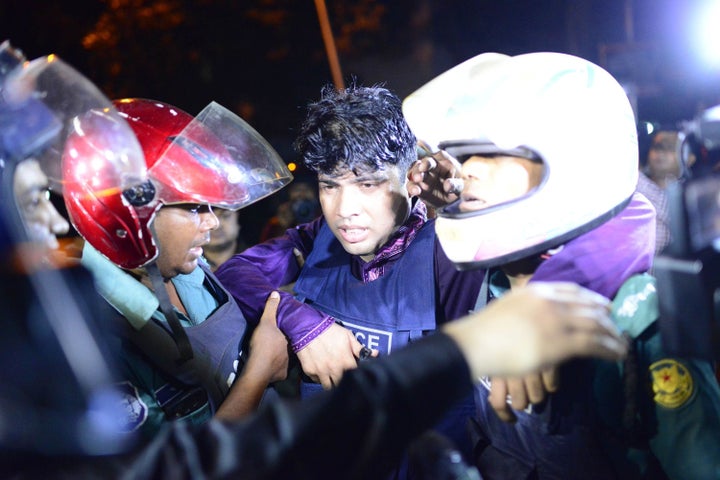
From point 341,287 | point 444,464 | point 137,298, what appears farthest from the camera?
point 341,287

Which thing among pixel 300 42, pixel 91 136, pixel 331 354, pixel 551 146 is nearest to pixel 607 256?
pixel 551 146

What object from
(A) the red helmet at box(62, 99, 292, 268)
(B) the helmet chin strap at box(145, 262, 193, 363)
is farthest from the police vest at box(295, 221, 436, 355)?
(B) the helmet chin strap at box(145, 262, 193, 363)

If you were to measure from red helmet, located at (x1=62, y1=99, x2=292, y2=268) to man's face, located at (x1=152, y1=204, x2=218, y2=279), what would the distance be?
0.28 feet

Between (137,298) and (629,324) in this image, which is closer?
(629,324)

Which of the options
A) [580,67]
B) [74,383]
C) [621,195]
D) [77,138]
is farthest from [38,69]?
[621,195]

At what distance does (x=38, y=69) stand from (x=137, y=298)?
1.00 meters

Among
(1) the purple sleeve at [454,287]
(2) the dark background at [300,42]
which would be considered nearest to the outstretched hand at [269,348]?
(1) the purple sleeve at [454,287]

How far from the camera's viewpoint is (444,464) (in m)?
1.25

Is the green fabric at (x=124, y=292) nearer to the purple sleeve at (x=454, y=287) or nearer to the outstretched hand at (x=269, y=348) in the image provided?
the outstretched hand at (x=269, y=348)

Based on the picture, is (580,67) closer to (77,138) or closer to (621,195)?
(621,195)

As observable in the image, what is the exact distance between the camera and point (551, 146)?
1845mm

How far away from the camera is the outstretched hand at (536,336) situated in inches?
50.8

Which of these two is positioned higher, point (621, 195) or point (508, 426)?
point (621, 195)

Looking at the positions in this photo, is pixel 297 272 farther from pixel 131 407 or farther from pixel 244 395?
pixel 131 407
